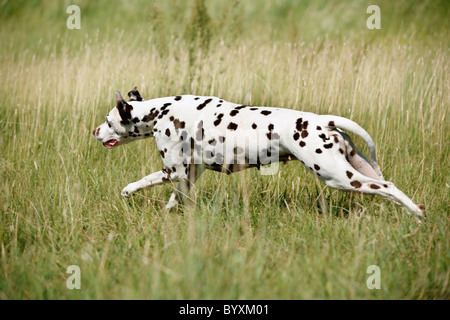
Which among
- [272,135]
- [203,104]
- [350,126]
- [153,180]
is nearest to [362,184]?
[350,126]

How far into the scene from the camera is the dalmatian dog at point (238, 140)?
3.52 metres

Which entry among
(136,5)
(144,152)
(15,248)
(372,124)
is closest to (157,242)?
(15,248)

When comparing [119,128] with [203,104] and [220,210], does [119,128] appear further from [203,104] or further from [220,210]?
[220,210]

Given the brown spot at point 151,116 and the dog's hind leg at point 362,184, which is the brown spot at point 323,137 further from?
the brown spot at point 151,116

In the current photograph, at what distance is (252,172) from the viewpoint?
4.77 meters

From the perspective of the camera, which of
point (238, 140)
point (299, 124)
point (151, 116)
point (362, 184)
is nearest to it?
point (362, 184)

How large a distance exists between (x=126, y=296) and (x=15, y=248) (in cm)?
120

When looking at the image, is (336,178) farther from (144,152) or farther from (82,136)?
(82,136)

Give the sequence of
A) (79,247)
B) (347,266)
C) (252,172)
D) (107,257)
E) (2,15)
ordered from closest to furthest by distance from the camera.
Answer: (347,266)
(107,257)
(79,247)
(252,172)
(2,15)

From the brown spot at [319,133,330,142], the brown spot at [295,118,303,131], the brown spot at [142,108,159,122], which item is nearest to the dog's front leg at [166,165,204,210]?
the brown spot at [142,108,159,122]

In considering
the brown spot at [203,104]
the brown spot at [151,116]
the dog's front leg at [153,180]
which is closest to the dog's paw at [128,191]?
the dog's front leg at [153,180]

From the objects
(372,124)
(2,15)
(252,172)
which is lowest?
(252,172)

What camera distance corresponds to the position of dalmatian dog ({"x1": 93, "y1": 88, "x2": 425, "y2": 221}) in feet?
11.6

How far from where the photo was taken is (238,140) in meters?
3.85
